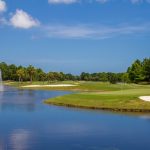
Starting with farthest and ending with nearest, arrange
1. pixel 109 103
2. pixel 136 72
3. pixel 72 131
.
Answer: pixel 136 72 → pixel 109 103 → pixel 72 131

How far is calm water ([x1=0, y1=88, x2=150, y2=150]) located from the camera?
30.7 m

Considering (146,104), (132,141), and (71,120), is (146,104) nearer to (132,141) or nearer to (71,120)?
(71,120)

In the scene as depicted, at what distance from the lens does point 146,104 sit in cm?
5628

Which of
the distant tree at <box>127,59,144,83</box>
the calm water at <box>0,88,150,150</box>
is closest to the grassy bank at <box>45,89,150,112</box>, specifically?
the calm water at <box>0,88,150,150</box>

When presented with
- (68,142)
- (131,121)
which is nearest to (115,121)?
(131,121)

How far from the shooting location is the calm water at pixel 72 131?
30.7 m

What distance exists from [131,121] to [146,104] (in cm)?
1206

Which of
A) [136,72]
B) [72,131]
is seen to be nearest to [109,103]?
[72,131]

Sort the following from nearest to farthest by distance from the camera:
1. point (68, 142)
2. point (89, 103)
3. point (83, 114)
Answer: point (68, 142)
point (83, 114)
point (89, 103)

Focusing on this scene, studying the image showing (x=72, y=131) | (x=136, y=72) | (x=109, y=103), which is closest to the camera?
(x=72, y=131)

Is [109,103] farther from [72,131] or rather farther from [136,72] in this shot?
[136,72]

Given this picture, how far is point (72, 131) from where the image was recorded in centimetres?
3741

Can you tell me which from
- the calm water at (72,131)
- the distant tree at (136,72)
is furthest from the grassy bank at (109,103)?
the distant tree at (136,72)

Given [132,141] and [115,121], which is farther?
[115,121]
